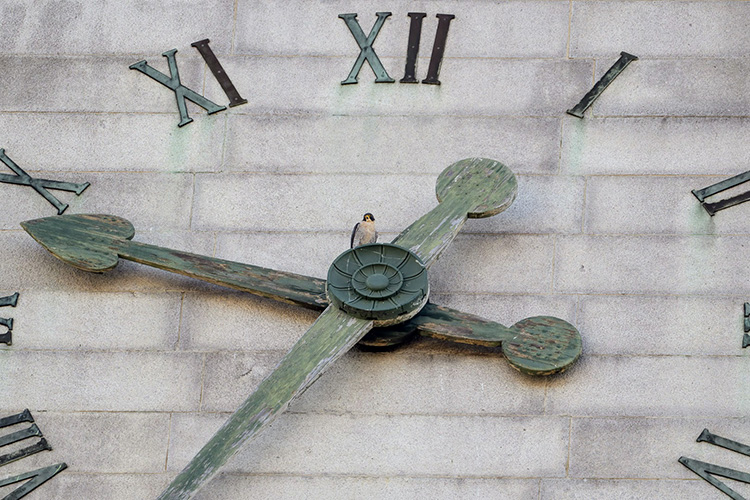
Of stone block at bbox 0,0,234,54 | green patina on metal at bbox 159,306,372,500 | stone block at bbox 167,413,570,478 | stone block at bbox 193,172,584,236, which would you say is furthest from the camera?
stone block at bbox 0,0,234,54

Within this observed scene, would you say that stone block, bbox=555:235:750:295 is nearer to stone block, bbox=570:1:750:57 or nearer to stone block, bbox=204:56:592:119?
stone block, bbox=204:56:592:119

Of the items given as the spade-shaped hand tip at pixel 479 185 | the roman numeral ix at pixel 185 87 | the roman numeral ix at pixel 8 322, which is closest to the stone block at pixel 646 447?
the spade-shaped hand tip at pixel 479 185

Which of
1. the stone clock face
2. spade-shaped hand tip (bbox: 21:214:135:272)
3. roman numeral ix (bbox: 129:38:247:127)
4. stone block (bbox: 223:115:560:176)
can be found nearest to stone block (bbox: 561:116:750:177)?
the stone clock face

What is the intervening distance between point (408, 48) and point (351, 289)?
6.70 feet

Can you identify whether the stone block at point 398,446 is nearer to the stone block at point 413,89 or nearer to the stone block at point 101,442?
the stone block at point 101,442

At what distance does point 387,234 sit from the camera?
9.03 m

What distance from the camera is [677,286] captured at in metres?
8.71

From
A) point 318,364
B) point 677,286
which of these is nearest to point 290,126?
point 318,364

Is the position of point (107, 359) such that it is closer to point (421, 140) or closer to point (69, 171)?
point (69, 171)

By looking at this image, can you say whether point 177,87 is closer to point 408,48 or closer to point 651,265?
point 408,48

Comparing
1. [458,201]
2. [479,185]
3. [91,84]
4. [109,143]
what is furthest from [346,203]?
[91,84]

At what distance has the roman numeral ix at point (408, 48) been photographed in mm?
9531

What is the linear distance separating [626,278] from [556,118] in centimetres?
118

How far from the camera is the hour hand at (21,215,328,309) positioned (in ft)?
28.0
